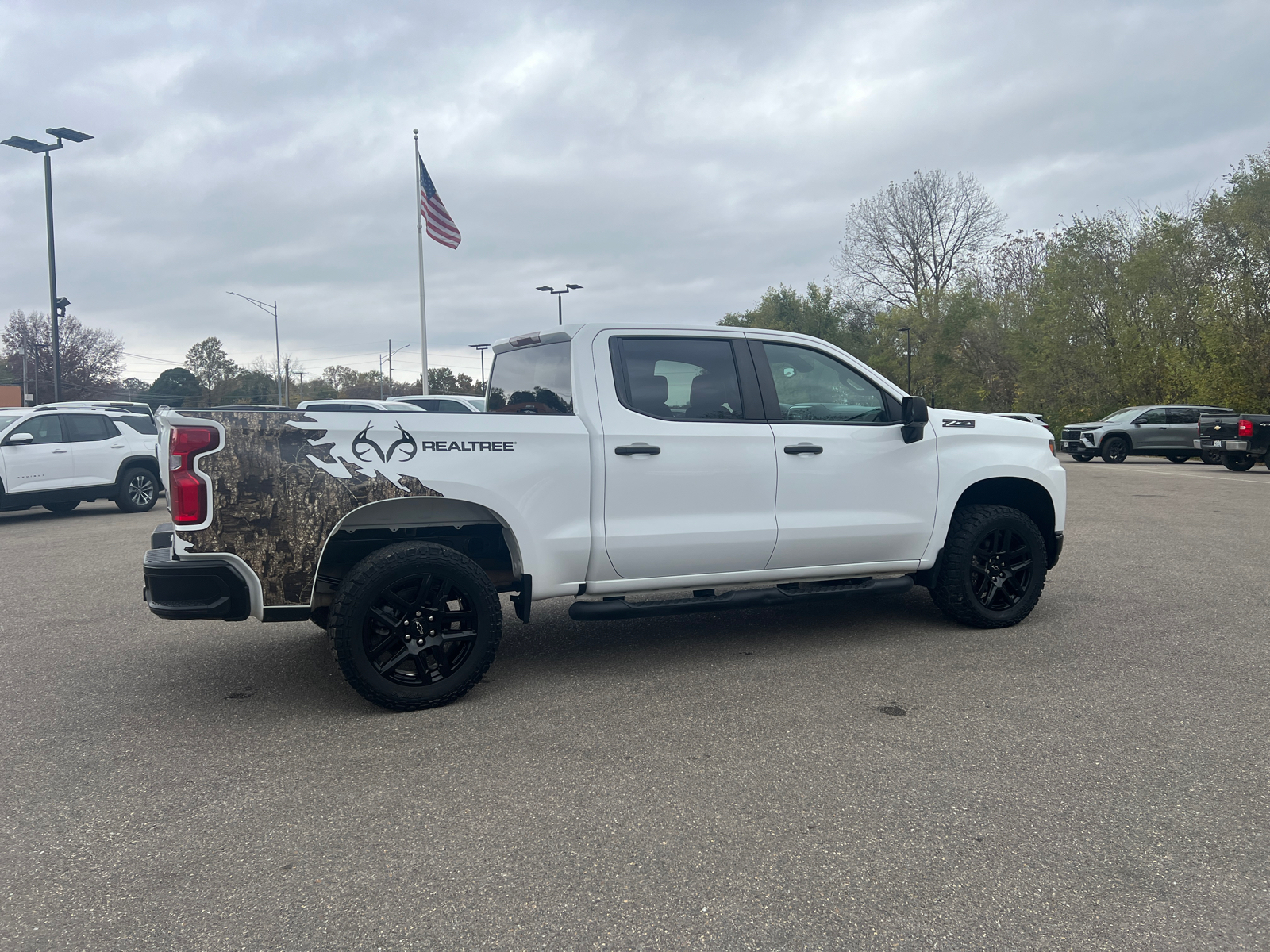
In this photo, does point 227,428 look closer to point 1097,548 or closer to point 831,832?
point 831,832

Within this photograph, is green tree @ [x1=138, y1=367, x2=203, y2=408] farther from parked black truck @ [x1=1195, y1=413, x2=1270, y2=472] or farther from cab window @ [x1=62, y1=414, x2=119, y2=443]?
parked black truck @ [x1=1195, y1=413, x2=1270, y2=472]

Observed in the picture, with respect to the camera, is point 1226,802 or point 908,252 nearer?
point 1226,802

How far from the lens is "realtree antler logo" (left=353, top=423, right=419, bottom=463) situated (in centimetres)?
427

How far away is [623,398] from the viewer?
194 inches

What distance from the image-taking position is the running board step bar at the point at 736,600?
4.86 metres

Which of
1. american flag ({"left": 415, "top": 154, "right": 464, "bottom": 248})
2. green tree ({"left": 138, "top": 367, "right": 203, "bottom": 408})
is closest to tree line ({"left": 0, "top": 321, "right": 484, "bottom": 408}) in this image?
green tree ({"left": 138, "top": 367, "right": 203, "bottom": 408})

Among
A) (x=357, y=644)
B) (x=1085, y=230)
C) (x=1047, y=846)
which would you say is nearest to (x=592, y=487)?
(x=357, y=644)

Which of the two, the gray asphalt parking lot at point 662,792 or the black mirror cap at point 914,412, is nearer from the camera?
the gray asphalt parking lot at point 662,792

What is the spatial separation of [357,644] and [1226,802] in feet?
11.9

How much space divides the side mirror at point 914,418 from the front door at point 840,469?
0.19 feet

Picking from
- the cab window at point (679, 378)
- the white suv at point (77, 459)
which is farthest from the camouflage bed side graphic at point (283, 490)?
the white suv at point (77, 459)

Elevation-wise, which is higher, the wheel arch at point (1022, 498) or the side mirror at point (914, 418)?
the side mirror at point (914, 418)

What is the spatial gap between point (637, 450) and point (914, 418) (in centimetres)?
179

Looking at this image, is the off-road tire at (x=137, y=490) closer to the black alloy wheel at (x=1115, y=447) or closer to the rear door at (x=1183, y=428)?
the black alloy wheel at (x=1115, y=447)
